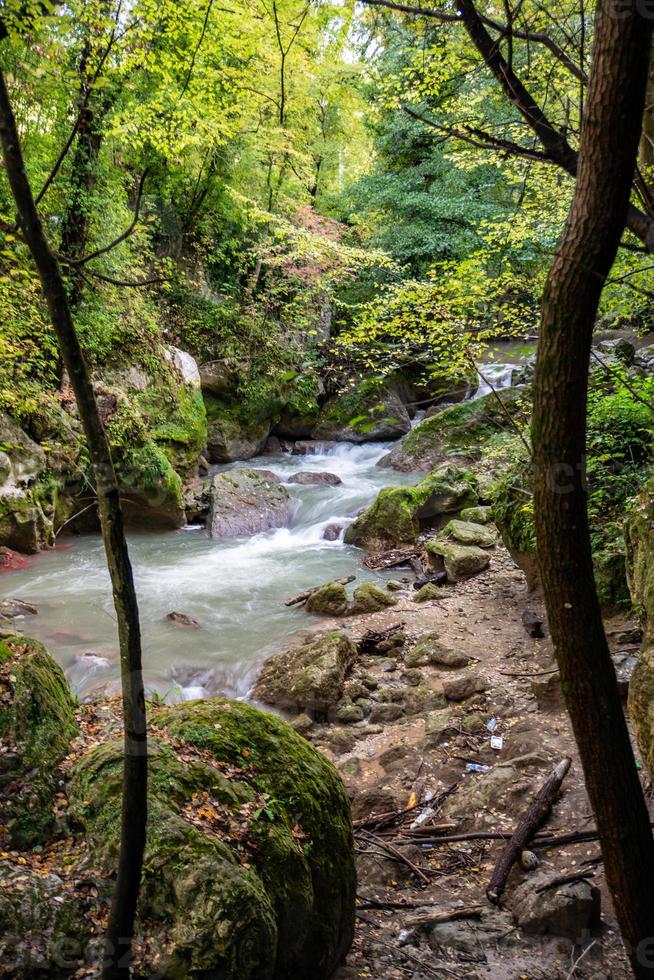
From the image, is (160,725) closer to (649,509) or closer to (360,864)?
(360,864)

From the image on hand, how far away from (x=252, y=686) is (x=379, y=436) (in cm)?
1207

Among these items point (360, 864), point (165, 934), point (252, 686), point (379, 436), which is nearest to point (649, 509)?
point (360, 864)

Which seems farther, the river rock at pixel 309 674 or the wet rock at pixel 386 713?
the river rock at pixel 309 674

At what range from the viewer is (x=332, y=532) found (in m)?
12.2

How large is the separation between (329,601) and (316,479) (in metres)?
6.40

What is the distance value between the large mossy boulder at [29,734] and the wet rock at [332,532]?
28.0 feet

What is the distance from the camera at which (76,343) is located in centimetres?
201

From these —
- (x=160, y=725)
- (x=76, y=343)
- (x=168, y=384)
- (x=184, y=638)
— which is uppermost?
(x=168, y=384)

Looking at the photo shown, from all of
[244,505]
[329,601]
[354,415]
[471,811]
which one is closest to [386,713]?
[471,811]

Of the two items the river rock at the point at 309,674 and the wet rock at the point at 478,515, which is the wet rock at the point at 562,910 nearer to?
the river rock at the point at 309,674

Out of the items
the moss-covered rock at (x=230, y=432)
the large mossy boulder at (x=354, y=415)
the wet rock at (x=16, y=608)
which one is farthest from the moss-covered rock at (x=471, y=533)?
the moss-covered rock at (x=230, y=432)

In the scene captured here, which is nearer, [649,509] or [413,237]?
[649,509]

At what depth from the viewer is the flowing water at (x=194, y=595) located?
24.1ft

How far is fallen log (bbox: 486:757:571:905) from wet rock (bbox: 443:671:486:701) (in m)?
1.61
